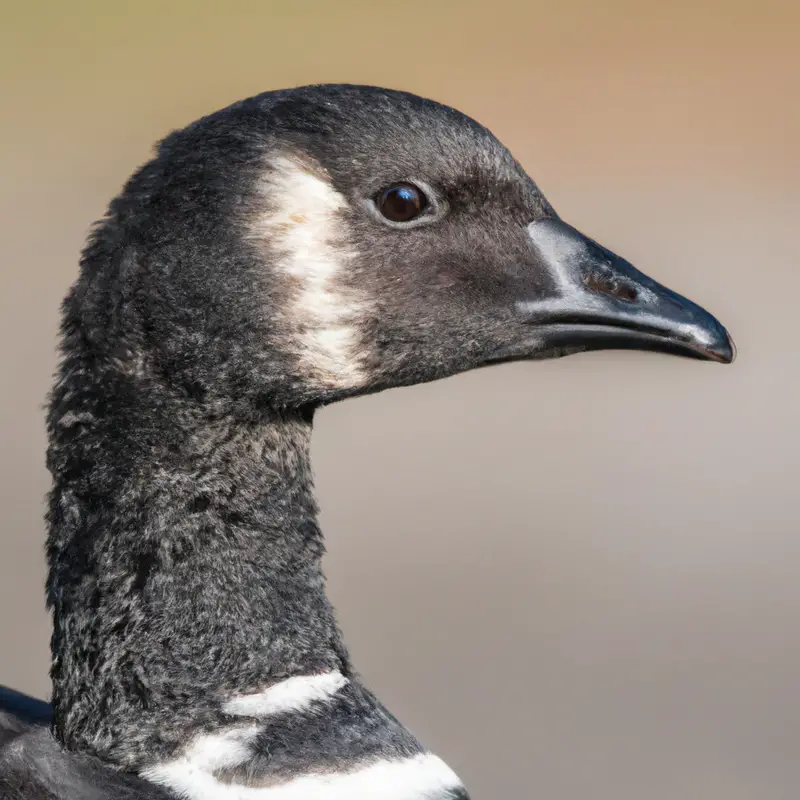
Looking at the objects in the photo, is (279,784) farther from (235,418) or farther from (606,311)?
(606,311)

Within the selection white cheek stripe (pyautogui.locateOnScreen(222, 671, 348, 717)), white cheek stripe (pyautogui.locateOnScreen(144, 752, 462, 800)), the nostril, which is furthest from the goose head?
white cheek stripe (pyautogui.locateOnScreen(144, 752, 462, 800))

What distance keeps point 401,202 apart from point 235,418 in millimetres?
558

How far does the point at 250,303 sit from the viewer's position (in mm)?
2744

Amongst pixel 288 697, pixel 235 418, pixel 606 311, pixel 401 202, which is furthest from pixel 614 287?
pixel 288 697

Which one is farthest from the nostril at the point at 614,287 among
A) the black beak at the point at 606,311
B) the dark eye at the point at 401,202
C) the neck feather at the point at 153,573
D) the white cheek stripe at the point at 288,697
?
the white cheek stripe at the point at 288,697

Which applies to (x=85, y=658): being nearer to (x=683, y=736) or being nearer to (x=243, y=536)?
(x=243, y=536)

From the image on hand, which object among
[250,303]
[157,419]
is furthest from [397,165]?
[157,419]

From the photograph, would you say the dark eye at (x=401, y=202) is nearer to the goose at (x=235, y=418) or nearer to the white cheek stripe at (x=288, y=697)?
the goose at (x=235, y=418)

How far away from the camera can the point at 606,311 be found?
9.53 ft

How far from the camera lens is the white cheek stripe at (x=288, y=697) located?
8.94ft

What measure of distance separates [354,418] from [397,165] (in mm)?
6105

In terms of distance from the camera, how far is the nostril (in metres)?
2.93

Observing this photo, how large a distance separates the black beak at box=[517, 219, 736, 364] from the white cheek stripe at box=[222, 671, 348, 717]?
2.73ft

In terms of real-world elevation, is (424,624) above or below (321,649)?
below
